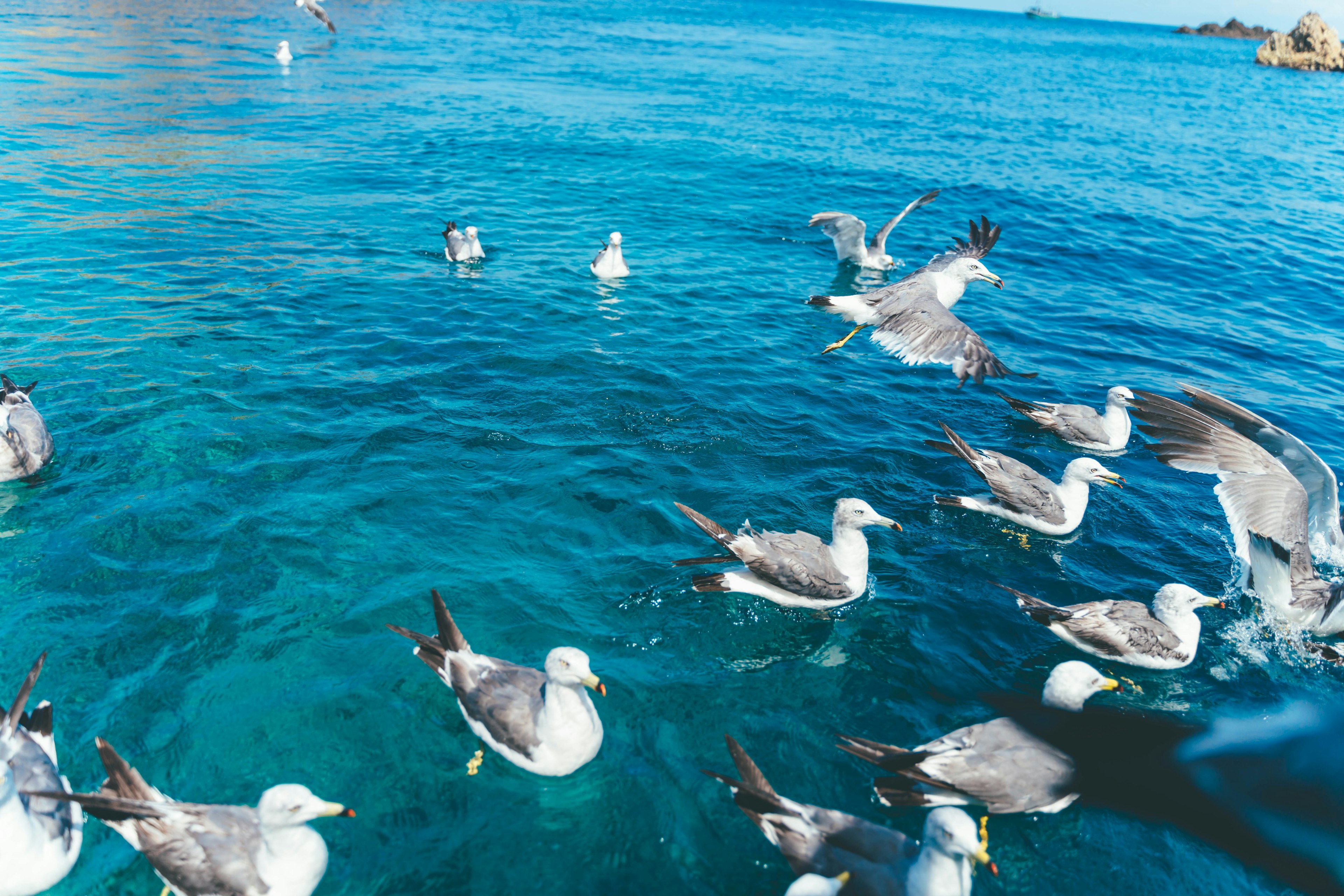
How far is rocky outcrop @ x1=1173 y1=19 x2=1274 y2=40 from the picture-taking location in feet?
584

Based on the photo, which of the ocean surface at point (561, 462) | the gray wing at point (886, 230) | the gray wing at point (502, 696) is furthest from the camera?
the gray wing at point (886, 230)

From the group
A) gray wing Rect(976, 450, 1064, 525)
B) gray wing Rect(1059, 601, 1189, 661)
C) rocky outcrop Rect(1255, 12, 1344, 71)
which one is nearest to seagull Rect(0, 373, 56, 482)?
gray wing Rect(976, 450, 1064, 525)

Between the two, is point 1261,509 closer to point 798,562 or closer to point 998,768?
point 998,768

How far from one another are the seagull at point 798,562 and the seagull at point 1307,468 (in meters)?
4.38

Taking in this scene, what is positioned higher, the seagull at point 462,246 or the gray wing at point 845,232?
the gray wing at point 845,232

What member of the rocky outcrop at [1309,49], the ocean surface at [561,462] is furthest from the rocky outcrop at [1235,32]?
the ocean surface at [561,462]

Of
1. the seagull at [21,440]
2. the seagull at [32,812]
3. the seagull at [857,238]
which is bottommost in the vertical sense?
the seagull at [32,812]

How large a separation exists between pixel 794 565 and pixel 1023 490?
11.2ft

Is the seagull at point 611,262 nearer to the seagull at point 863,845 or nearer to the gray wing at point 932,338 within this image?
the gray wing at point 932,338

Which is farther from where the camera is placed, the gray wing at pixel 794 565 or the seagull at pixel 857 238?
the seagull at pixel 857 238

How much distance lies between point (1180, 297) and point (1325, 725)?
15.2 meters

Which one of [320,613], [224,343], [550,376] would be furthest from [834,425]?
[224,343]

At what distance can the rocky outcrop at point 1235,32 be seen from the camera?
584 feet

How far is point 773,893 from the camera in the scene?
550 centimetres
